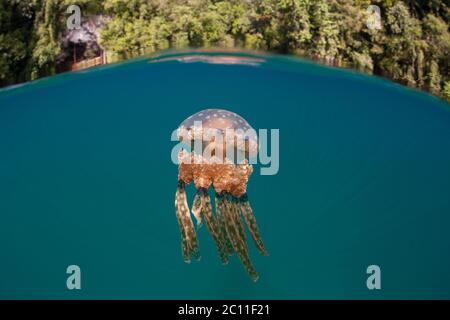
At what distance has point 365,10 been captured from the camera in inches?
231

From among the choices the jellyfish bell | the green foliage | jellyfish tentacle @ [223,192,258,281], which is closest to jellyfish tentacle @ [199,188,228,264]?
jellyfish tentacle @ [223,192,258,281]

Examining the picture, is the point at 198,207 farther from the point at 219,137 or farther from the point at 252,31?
the point at 252,31

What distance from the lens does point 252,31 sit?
5570 millimetres

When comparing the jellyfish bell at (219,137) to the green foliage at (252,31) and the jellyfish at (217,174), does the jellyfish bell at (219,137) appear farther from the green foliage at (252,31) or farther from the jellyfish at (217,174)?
the green foliage at (252,31)

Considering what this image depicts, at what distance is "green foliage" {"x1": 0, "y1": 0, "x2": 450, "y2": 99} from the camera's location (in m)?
5.53

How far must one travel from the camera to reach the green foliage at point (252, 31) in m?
5.53

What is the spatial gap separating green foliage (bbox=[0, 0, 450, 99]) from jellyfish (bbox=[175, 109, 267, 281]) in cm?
164

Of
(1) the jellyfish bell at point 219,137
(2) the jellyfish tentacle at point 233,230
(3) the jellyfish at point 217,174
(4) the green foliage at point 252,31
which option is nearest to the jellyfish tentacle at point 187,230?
(3) the jellyfish at point 217,174

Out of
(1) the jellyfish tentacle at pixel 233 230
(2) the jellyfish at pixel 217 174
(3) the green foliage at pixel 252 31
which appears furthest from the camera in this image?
(3) the green foliage at pixel 252 31

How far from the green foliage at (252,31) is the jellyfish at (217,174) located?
1.64 meters

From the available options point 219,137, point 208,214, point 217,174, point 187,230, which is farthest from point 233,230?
point 219,137

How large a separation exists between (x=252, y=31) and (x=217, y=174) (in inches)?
85.7

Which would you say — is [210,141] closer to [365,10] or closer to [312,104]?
[365,10]

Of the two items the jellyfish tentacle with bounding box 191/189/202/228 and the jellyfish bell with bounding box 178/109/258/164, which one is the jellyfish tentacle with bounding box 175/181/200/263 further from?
the jellyfish bell with bounding box 178/109/258/164
